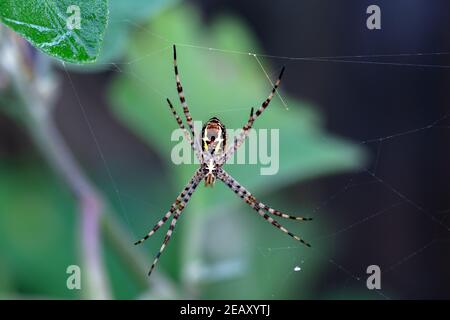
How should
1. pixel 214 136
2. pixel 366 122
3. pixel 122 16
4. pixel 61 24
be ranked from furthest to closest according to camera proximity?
pixel 366 122 → pixel 214 136 → pixel 122 16 → pixel 61 24

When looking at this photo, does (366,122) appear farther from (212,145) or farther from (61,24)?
(61,24)

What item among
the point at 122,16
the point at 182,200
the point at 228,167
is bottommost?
the point at 182,200

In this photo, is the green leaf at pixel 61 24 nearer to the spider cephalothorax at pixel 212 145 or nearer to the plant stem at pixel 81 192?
the plant stem at pixel 81 192

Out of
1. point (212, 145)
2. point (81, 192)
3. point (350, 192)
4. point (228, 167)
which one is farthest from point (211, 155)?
point (350, 192)

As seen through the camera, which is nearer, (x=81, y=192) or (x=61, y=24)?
(x=61, y=24)

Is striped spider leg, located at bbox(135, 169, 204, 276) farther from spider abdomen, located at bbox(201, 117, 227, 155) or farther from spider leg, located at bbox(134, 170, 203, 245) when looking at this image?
spider abdomen, located at bbox(201, 117, 227, 155)

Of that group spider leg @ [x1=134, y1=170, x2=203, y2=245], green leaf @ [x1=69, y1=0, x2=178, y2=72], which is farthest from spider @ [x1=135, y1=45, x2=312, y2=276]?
green leaf @ [x1=69, y1=0, x2=178, y2=72]

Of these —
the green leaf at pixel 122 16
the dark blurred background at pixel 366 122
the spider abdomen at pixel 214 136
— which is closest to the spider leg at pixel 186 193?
the spider abdomen at pixel 214 136
